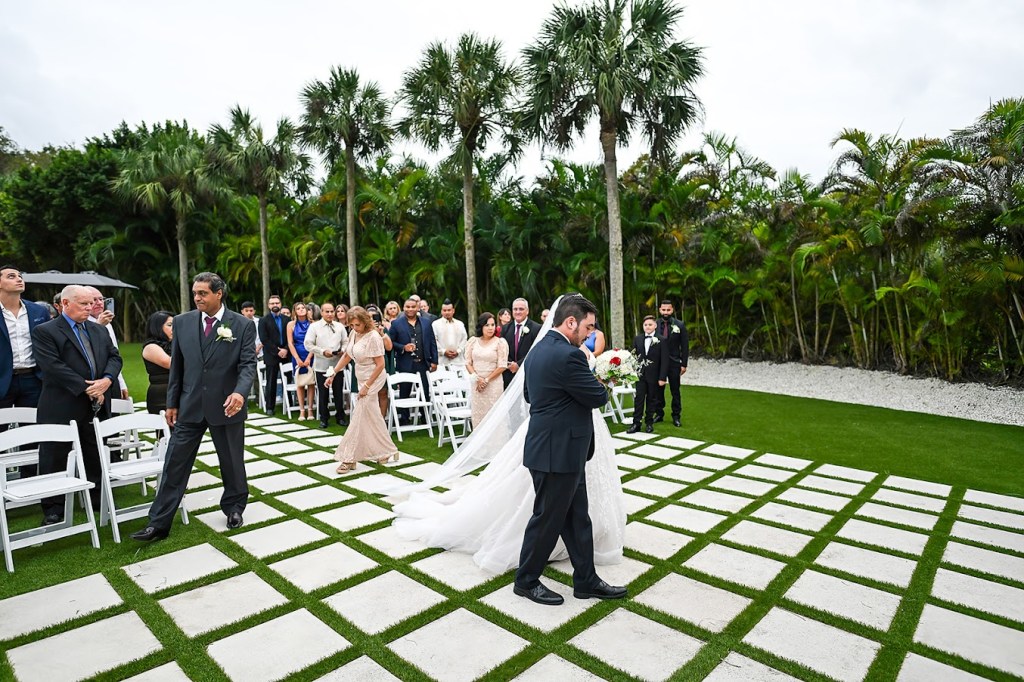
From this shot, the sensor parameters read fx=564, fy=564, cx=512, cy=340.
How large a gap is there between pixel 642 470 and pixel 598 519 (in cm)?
245

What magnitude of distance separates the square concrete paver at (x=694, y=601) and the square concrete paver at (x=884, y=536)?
Result: 59.6 inches

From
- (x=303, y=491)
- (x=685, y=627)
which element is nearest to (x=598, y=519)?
(x=685, y=627)

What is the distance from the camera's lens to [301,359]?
9.24m

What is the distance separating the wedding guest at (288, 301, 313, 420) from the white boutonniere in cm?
462

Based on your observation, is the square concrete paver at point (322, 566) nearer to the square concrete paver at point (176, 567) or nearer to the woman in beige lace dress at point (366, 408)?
the square concrete paver at point (176, 567)

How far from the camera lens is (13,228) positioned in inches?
927

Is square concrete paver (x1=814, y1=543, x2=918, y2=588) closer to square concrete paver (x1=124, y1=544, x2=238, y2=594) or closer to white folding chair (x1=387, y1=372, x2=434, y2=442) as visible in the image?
square concrete paver (x1=124, y1=544, x2=238, y2=594)

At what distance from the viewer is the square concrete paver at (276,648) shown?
259 centimetres

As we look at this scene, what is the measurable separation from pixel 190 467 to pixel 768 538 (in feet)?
14.5

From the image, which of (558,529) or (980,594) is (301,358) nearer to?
(558,529)

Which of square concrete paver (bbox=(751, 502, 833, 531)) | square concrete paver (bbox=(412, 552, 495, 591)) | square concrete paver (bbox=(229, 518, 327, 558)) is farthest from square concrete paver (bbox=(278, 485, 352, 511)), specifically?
square concrete paver (bbox=(751, 502, 833, 531))

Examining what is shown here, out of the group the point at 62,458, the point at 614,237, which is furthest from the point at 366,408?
the point at 614,237

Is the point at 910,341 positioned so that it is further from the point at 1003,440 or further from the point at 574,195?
the point at 574,195

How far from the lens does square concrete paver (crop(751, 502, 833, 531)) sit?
448cm
